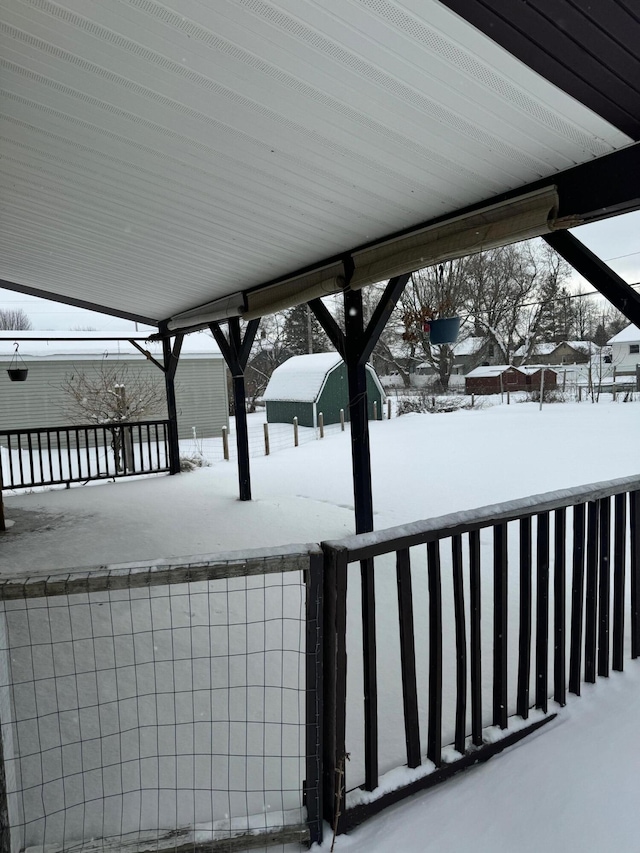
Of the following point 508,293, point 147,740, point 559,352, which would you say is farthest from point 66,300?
point 559,352

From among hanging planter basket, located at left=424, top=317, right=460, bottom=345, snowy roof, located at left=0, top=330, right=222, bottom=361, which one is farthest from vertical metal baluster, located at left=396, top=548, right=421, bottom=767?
snowy roof, located at left=0, top=330, right=222, bottom=361

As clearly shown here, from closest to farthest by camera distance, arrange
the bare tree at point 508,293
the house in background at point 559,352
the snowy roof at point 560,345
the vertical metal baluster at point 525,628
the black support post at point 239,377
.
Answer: the vertical metal baluster at point 525,628 → the black support post at point 239,377 → the bare tree at point 508,293 → the house in background at point 559,352 → the snowy roof at point 560,345

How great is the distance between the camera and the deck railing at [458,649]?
60.1 inches

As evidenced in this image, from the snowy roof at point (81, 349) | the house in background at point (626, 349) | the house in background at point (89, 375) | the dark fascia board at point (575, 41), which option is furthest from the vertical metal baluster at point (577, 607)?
the house in background at point (626, 349)

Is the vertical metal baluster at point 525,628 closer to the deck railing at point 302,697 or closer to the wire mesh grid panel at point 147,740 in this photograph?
the deck railing at point 302,697

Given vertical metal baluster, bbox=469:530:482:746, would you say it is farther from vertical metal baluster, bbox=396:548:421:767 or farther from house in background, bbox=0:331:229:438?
house in background, bbox=0:331:229:438

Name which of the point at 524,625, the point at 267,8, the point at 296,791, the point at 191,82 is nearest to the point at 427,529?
the point at 524,625

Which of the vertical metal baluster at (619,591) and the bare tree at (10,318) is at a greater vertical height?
the bare tree at (10,318)

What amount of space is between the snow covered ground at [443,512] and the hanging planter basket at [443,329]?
1.86 metres

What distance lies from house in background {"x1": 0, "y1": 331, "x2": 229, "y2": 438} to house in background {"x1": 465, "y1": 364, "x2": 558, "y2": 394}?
36.9 ft

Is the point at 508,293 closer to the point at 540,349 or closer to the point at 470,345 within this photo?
the point at 470,345

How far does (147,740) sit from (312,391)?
1237 centimetres

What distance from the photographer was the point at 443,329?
3.95m

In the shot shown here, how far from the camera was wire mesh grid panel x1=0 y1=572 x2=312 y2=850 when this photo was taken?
5.02ft
